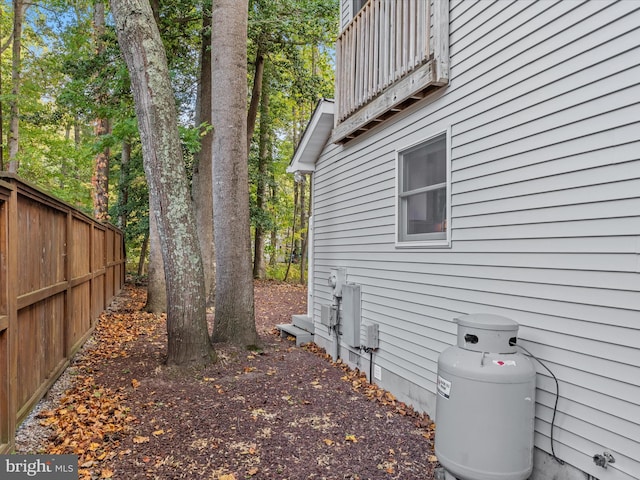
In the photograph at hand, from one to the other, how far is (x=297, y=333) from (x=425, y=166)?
13.2ft

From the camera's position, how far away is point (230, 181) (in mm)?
5996

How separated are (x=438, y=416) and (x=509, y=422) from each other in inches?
17.9

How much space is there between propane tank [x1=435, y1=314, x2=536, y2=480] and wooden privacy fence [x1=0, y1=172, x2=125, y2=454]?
281 cm

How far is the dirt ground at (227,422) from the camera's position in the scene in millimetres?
3002

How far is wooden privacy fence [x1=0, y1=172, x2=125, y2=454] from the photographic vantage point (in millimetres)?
2730

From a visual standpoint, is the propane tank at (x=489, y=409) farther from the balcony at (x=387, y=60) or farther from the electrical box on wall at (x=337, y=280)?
the electrical box on wall at (x=337, y=280)

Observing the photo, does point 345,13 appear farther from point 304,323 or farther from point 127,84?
point 304,323

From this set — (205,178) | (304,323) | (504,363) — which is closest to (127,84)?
(205,178)

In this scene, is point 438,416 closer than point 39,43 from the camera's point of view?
Yes

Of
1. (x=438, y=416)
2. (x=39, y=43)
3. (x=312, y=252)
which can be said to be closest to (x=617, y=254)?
(x=438, y=416)

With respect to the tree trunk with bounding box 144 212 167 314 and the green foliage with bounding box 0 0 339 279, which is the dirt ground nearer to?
the tree trunk with bounding box 144 212 167 314

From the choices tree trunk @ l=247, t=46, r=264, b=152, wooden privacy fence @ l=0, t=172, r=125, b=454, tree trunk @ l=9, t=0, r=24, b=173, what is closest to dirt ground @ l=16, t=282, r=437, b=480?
wooden privacy fence @ l=0, t=172, r=125, b=454

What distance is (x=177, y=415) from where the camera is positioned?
3.80m

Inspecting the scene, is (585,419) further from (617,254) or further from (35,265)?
(35,265)
